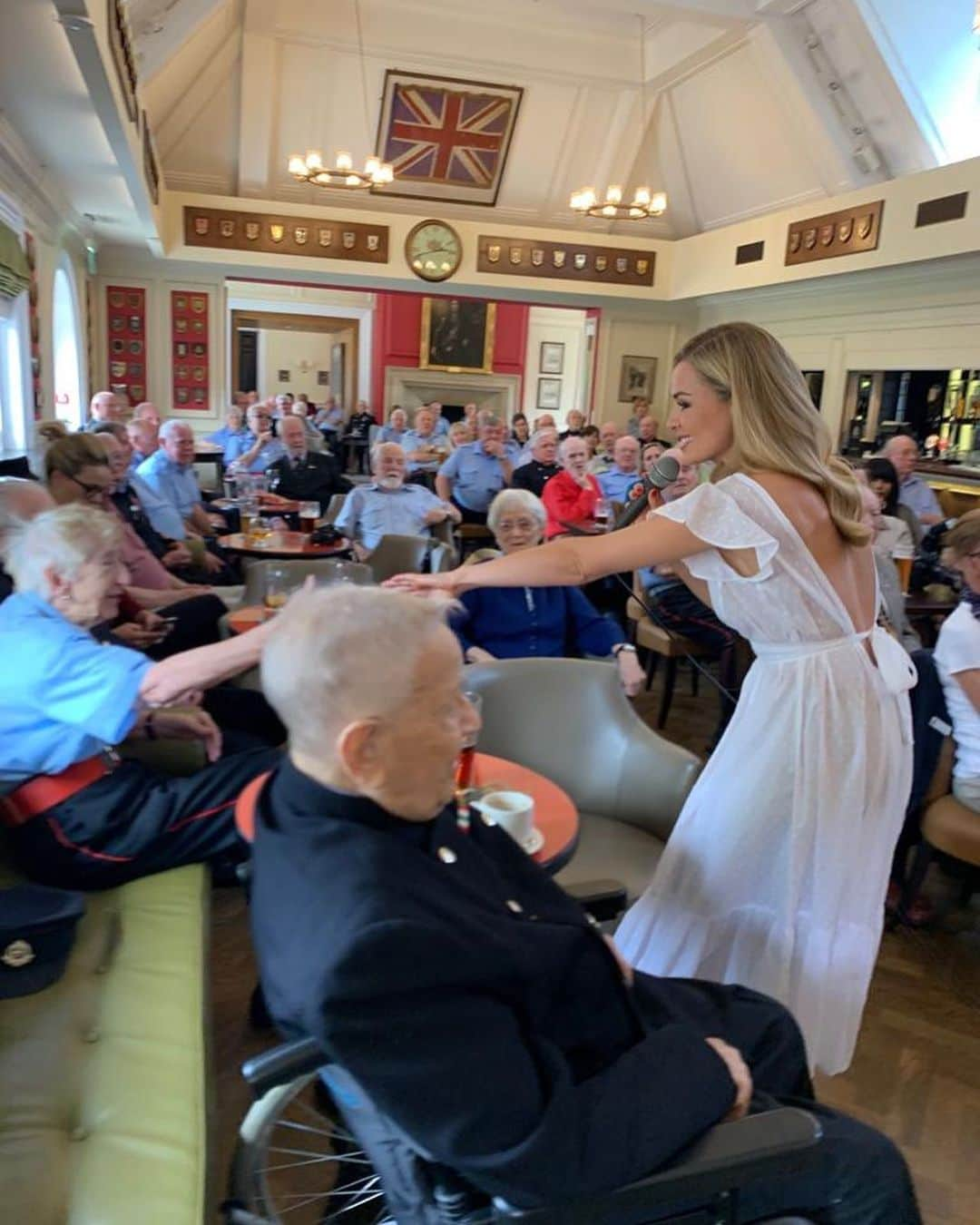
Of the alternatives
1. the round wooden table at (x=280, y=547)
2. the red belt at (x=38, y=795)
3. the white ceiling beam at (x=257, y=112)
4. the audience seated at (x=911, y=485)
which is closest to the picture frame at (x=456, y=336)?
the white ceiling beam at (x=257, y=112)

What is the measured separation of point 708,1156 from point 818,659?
92 cm

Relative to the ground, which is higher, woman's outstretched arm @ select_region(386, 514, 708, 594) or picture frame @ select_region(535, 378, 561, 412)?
picture frame @ select_region(535, 378, 561, 412)

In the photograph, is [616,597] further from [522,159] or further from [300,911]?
[522,159]

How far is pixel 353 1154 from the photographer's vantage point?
1567 mm

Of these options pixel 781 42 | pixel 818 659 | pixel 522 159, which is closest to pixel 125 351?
pixel 522 159

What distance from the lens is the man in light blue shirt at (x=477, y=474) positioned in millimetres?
7520

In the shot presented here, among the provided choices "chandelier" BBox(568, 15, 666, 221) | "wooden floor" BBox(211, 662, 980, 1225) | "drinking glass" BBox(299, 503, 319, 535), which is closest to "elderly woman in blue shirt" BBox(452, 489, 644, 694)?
"wooden floor" BBox(211, 662, 980, 1225)

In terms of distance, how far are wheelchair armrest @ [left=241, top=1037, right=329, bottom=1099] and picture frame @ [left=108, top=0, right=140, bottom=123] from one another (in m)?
4.83

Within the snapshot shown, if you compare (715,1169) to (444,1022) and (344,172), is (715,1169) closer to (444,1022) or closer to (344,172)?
(444,1022)

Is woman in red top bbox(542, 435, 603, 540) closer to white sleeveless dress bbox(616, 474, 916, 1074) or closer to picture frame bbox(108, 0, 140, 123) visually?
picture frame bbox(108, 0, 140, 123)

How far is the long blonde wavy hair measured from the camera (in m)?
1.62

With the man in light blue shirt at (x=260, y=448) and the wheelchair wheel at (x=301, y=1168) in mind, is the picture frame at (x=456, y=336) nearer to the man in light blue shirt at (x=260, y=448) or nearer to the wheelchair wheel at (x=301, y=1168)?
the man in light blue shirt at (x=260, y=448)

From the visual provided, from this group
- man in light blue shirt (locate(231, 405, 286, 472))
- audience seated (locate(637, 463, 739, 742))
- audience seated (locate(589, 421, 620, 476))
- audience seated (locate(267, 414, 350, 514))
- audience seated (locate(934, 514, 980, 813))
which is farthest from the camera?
audience seated (locate(589, 421, 620, 476))

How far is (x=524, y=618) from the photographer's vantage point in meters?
3.06
